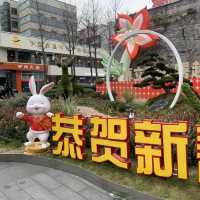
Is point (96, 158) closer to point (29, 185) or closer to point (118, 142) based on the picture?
point (118, 142)

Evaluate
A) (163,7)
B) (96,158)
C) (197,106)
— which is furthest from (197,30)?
(96,158)

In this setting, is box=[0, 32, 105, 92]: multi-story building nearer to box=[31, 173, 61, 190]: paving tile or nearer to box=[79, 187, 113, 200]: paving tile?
box=[31, 173, 61, 190]: paving tile

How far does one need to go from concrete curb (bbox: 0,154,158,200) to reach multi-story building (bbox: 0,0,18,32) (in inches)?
1611

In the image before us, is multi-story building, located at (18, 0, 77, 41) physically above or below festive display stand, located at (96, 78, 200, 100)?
above

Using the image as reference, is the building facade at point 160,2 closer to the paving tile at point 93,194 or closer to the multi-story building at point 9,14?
the paving tile at point 93,194

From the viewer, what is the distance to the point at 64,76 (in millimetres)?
11086

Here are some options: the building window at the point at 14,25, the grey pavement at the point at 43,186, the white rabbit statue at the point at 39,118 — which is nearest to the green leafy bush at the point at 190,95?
the grey pavement at the point at 43,186

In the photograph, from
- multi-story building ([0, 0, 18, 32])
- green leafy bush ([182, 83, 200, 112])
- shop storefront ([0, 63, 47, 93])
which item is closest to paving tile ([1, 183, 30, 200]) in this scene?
green leafy bush ([182, 83, 200, 112])

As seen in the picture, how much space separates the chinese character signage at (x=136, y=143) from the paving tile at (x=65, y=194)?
2.30 feet

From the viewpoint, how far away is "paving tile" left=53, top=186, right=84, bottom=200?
3819mm

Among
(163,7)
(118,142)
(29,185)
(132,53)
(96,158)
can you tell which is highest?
(163,7)

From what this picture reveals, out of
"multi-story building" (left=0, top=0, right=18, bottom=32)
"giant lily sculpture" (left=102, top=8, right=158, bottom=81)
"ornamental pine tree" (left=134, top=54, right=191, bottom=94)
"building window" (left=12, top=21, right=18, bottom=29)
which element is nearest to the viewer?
"ornamental pine tree" (left=134, top=54, right=191, bottom=94)

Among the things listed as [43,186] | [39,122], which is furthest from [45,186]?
[39,122]

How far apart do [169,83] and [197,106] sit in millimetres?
4545
